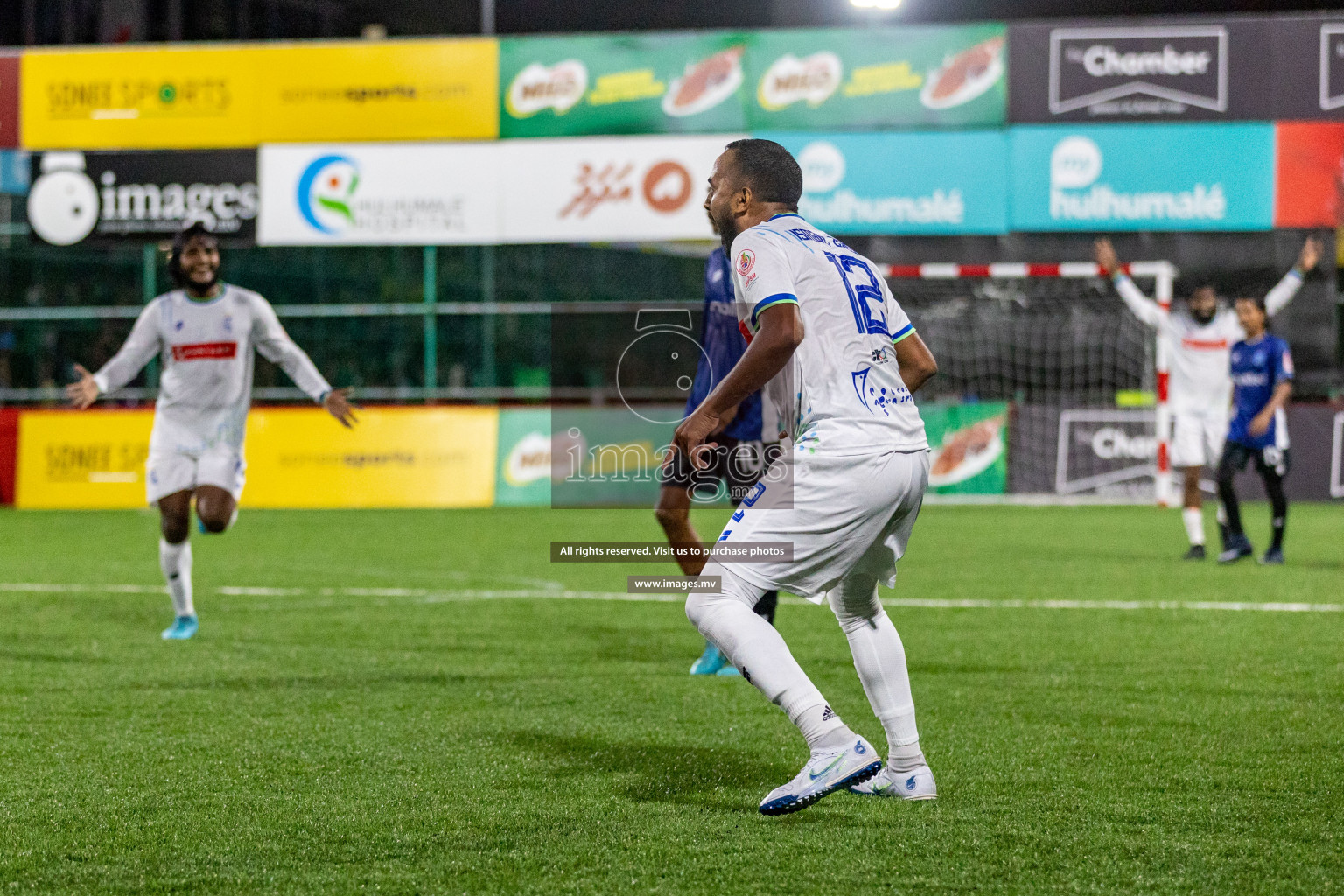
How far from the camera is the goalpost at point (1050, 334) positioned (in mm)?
20484

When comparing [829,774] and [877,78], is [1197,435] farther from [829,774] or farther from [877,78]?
[829,774]

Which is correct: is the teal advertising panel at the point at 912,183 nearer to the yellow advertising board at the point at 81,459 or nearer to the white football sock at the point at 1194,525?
the white football sock at the point at 1194,525

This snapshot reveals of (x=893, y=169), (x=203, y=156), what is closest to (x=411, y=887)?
(x=893, y=169)

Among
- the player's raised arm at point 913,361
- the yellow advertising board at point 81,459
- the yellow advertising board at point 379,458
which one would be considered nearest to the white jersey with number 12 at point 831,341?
the player's raised arm at point 913,361

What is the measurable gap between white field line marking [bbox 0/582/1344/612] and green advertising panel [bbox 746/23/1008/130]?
33.8 ft

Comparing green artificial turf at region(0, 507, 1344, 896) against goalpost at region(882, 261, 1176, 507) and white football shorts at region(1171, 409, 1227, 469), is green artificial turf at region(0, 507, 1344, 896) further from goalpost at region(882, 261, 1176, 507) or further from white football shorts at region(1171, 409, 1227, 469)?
goalpost at region(882, 261, 1176, 507)

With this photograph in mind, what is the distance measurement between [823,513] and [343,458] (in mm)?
15295

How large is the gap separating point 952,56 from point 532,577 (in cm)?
1064

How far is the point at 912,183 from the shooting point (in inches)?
758

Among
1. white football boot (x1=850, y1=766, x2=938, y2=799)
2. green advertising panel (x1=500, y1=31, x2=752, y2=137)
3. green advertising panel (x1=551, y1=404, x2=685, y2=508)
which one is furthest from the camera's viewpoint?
green advertising panel (x1=500, y1=31, x2=752, y2=137)

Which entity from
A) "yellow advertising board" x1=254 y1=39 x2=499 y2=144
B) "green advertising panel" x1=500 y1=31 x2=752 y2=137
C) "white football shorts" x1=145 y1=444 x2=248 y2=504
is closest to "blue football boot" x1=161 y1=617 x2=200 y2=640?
"white football shorts" x1=145 y1=444 x2=248 y2=504

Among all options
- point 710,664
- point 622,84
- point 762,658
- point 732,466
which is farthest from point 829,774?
point 622,84

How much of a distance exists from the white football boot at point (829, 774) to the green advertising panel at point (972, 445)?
593 inches

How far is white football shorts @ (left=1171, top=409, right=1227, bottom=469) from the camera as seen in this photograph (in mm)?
13414
